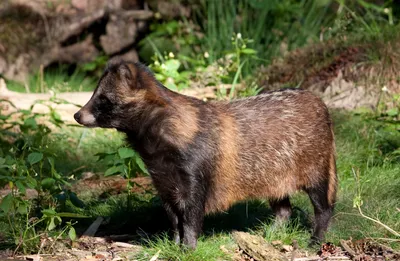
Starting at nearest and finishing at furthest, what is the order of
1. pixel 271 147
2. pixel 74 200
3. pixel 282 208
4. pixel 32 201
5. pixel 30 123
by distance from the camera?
pixel 271 147, pixel 74 200, pixel 282 208, pixel 32 201, pixel 30 123

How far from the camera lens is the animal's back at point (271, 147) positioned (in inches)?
255

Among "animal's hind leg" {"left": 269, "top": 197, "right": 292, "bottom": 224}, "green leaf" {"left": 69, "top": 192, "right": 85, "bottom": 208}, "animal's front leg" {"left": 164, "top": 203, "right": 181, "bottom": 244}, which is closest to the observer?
"animal's front leg" {"left": 164, "top": 203, "right": 181, "bottom": 244}

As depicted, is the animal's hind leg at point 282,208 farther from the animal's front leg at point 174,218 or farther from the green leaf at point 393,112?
the green leaf at point 393,112

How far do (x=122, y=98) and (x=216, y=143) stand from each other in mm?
806

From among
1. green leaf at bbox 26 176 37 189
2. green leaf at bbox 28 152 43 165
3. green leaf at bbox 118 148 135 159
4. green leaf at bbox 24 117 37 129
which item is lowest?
green leaf at bbox 24 117 37 129

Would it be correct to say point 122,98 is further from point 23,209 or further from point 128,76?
point 23,209

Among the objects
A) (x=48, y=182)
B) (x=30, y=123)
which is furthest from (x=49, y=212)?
(x=30, y=123)

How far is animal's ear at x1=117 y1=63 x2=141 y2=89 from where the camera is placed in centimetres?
621

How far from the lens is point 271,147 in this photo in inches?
263

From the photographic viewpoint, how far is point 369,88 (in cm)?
971

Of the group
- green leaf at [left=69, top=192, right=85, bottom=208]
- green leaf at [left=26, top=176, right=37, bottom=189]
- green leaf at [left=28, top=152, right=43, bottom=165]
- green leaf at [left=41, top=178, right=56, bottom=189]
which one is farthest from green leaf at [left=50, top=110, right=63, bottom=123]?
green leaf at [left=26, top=176, right=37, bottom=189]

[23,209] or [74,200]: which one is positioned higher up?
[23,209]

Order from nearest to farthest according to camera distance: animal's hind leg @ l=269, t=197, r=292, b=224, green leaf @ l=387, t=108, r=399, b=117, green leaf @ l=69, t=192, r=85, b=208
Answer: green leaf @ l=69, t=192, r=85, b=208, animal's hind leg @ l=269, t=197, r=292, b=224, green leaf @ l=387, t=108, r=399, b=117

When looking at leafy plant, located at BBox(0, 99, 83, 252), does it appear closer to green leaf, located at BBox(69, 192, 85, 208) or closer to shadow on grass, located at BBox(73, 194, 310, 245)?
green leaf, located at BBox(69, 192, 85, 208)
